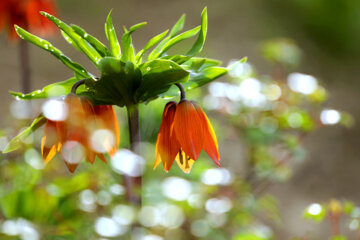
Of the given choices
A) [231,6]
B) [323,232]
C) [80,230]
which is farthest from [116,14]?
[80,230]

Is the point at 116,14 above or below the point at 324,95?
above

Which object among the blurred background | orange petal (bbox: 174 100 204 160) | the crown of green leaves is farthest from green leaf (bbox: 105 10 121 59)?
the blurred background

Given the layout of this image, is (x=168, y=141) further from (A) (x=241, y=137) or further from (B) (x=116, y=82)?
(A) (x=241, y=137)

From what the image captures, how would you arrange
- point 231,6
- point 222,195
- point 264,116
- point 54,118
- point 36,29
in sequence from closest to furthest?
point 54,118 → point 222,195 → point 264,116 → point 36,29 → point 231,6

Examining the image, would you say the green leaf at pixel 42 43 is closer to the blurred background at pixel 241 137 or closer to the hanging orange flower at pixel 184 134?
the hanging orange flower at pixel 184 134

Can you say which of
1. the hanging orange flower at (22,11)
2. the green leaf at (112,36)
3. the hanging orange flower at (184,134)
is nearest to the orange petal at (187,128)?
the hanging orange flower at (184,134)

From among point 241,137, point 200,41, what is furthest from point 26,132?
point 241,137

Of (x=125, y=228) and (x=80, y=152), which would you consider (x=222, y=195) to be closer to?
(x=125, y=228)
